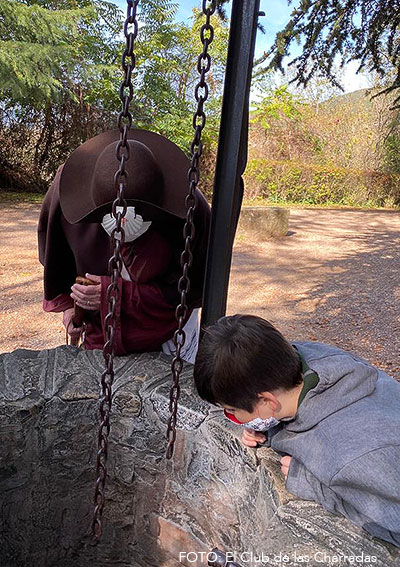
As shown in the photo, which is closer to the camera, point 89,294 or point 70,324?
point 89,294

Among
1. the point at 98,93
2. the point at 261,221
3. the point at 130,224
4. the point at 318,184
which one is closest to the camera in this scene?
the point at 130,224

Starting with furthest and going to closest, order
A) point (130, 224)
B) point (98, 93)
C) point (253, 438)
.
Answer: point (98, 93), point (130, 224), point (253, 438)

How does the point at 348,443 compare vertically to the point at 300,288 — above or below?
above

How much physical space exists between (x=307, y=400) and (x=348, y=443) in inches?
6.5

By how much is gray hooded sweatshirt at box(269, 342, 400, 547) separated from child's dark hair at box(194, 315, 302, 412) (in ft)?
0.27

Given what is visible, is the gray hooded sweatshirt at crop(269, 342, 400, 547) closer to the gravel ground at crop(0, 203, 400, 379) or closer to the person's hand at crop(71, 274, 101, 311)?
the person's hand at crop(71, 274, 101, 311)

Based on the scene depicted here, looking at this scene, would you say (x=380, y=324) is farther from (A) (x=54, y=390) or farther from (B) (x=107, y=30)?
(B) (x=107, y=30)

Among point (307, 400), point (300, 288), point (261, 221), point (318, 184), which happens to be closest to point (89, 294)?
point (307, 400)

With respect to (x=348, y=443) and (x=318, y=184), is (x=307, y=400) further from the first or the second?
(x=318, y=184)

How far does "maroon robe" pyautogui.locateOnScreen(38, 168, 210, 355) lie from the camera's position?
1989mm

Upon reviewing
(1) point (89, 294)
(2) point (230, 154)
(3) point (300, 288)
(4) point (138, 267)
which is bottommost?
(3) point (300, 288)

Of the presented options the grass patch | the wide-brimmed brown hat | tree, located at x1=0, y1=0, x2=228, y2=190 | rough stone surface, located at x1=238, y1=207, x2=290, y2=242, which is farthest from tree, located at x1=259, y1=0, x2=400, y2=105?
the grass patch

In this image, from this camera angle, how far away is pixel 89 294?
199cm

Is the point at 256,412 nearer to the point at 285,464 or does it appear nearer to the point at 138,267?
the point at 285,464
